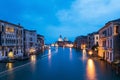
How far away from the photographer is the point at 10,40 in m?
66.2

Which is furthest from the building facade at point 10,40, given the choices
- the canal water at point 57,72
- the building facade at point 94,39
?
the building facade at point 94,39

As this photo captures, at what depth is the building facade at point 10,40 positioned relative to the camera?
195 ft

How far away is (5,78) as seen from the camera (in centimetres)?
3175

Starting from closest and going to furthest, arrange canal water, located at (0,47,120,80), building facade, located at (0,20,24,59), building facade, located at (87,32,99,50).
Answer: canal water, located at (0,47,120,80), building facade, located at (0,20,24,59), building facade, located at (87,32,99,50)

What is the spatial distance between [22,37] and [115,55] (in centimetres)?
3949

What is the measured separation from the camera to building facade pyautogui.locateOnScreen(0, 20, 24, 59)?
59.5 metres

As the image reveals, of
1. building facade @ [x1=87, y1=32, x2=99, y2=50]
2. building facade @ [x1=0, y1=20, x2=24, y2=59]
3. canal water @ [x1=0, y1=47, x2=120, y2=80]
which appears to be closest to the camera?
canal water @ [x1=0, y1=47, x2=120, y2=80]

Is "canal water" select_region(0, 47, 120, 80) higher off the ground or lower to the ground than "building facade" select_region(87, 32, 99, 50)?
lower

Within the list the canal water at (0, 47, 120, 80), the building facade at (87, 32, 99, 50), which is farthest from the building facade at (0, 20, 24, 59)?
the building facade at (87, 32, 99, 50)

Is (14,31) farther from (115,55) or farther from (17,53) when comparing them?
(115,55)

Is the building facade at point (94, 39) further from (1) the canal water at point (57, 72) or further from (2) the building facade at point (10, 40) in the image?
(1) the canal water at point (57, 72)

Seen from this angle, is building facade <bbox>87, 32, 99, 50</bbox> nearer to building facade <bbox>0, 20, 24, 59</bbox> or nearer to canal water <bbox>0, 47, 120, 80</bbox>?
building facade <bbox>0, 20, 24, 59</bbox>

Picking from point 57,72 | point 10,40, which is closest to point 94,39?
point 10,40

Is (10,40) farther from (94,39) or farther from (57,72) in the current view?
(94,39)
